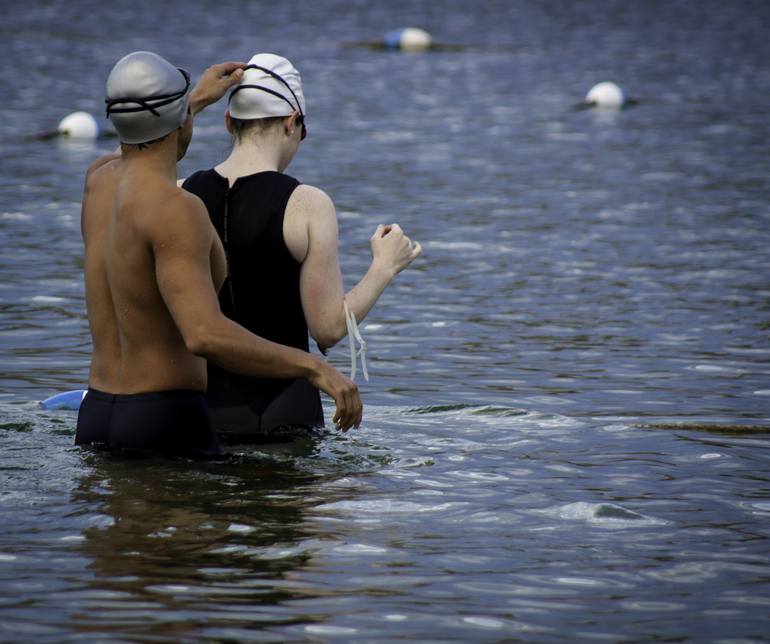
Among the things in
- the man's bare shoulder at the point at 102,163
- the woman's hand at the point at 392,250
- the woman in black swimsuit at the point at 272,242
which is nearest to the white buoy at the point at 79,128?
the woman in black swimsuit at the point at 272,242

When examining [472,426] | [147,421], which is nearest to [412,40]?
[472,426]

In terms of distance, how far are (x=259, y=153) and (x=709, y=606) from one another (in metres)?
2.79

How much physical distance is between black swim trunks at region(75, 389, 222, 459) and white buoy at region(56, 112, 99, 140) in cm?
1539

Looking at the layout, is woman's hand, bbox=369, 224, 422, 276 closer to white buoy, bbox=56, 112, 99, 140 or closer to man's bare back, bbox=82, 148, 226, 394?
man's bare back, bbox=82, 148, 226, 394

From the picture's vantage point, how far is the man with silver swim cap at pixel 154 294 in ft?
18.9

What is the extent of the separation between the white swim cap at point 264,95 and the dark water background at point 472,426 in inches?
61.0

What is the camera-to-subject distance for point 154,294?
5914 millimetres

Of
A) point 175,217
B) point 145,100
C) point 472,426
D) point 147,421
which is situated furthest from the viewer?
point 472,426

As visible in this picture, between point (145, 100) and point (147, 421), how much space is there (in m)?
1.29

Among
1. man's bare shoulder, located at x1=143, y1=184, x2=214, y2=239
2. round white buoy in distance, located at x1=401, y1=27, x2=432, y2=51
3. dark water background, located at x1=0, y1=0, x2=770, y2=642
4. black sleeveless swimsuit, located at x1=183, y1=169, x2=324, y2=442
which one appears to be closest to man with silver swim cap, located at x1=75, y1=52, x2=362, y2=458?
man's bare shoulder, located at x1=143, y1=184, x2=214, y2=239

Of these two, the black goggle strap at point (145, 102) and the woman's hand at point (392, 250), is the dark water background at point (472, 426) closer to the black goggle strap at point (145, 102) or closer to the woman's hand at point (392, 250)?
the woman's hand at point (392, 250)

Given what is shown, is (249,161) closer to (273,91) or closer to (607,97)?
(273,91)

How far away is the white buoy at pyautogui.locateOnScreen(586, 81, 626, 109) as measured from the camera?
83.8 ft

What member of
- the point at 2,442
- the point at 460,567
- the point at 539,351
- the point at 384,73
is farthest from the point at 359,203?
the point at 384,73
